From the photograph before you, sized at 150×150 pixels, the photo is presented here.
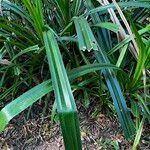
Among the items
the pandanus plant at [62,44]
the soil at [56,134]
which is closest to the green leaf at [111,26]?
the pandanus plant at [62,44]

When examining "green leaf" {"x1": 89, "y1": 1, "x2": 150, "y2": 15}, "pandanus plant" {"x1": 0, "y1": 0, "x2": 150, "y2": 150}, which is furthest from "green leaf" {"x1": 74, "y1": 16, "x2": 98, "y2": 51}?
"green leaf" {"x1": 89, "y1": 1, "x2": 150, "y2": 15}

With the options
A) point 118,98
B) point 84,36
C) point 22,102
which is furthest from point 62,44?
point 22,102

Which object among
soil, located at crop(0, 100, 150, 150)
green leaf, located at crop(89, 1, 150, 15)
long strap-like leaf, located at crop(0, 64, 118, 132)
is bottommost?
soil, located at crop(0, 100, 150, 150)

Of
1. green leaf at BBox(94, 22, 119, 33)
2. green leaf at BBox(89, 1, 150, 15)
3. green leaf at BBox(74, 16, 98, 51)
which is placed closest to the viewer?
green leaf at BBox(74, 16, 98, 51)

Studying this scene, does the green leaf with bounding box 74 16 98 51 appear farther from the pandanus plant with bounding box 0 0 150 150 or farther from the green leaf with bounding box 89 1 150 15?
the green leaf with bounding box 89 1 150 15

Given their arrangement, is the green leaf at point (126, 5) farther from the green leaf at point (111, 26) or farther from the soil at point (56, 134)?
the soil at point (56, 134)

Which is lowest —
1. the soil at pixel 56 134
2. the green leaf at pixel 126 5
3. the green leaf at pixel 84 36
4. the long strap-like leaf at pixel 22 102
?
the soil at pixel 56 134
